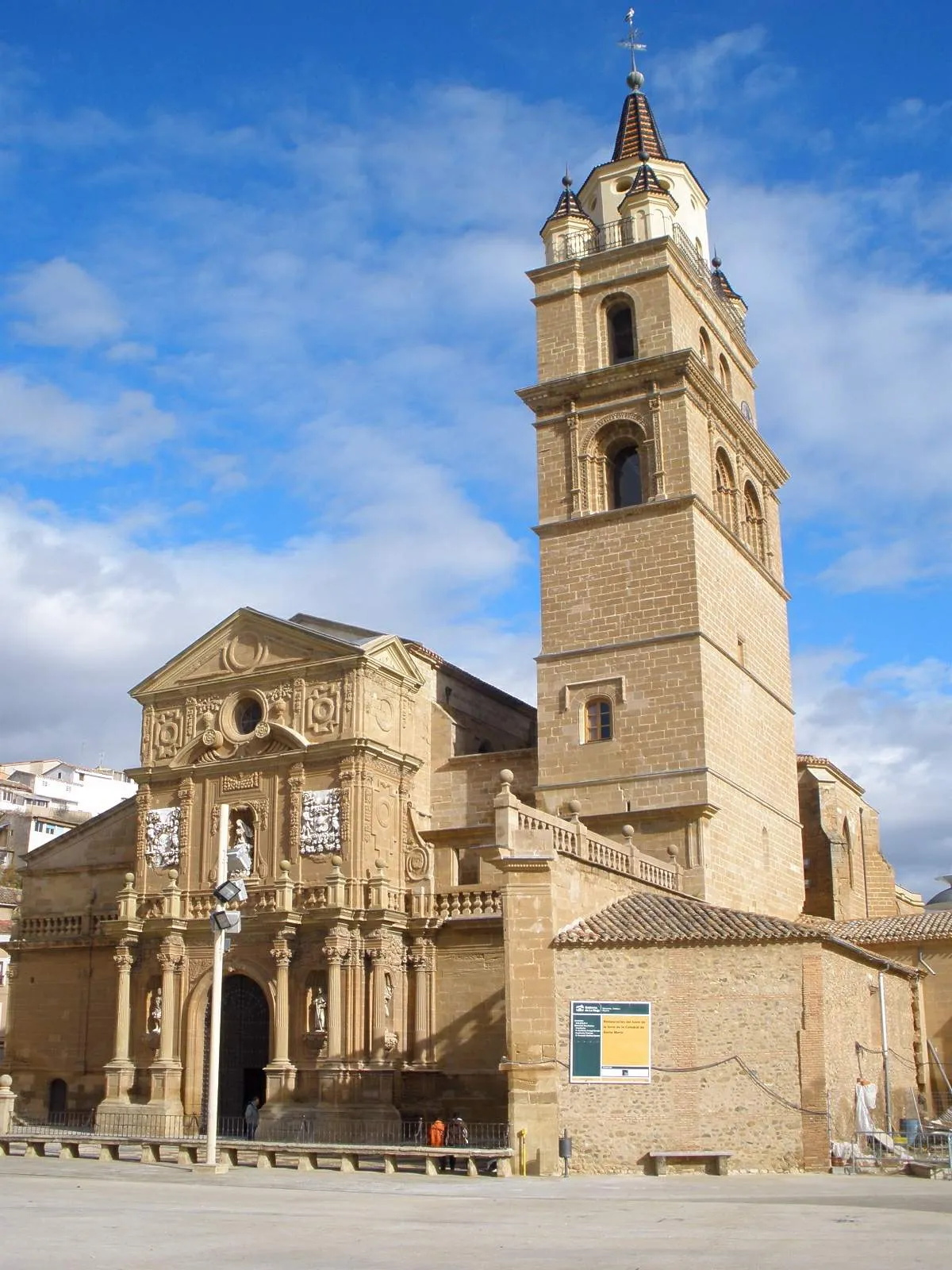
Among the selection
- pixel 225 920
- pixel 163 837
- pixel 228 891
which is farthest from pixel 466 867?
pixel 228 891

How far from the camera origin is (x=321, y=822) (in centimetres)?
3300

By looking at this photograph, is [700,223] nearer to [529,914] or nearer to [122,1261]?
[529,914]

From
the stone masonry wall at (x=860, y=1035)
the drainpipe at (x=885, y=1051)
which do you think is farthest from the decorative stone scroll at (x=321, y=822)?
the drainpipe at (x=885, y=1051)

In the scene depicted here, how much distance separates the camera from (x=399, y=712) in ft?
115

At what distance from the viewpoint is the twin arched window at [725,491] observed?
36.8 metres

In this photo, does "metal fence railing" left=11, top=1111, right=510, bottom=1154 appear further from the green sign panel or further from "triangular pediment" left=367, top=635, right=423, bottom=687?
"triangular pediment" left=367, top=635, right=423, bottom=687

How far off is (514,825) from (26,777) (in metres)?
86.9

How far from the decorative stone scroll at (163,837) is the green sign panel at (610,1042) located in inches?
604

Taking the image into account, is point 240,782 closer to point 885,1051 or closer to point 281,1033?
point 281,1033

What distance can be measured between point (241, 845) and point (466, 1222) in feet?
63.5

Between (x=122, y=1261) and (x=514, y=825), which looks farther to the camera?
(x=514, y=825)

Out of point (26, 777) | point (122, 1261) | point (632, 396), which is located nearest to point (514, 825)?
point (122, 1261)

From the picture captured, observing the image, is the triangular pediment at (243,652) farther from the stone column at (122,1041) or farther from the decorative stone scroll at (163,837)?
the stone column at (122,1041)

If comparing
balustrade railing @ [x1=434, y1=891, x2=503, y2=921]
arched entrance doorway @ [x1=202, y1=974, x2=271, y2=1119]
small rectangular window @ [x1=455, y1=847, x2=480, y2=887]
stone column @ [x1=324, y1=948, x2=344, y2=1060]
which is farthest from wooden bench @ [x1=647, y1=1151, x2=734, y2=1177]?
small rectangular window @ [x1=455, y1=847, x2=480, y2=887]
